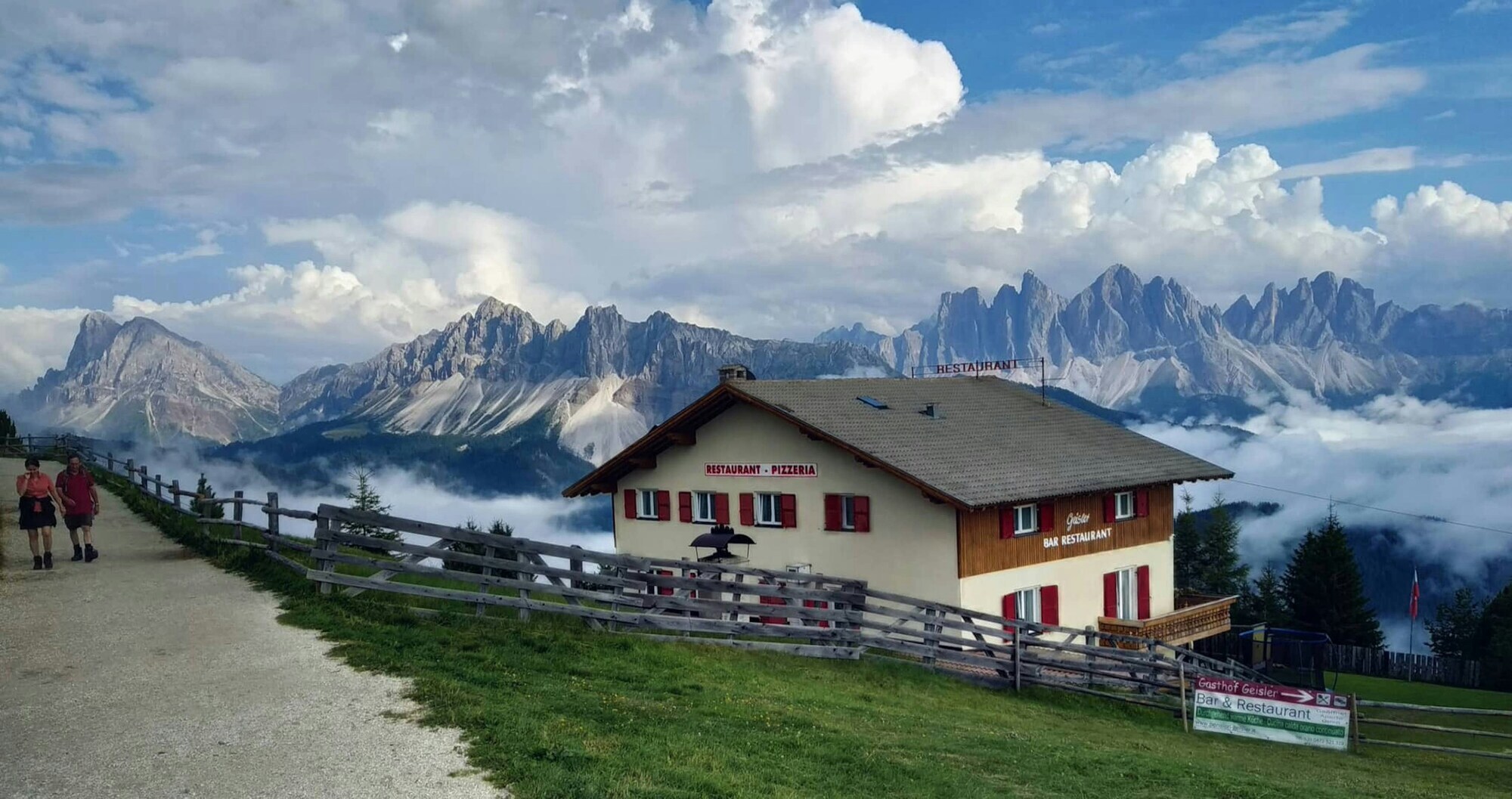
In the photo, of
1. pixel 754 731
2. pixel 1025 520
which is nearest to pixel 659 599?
pixel 754 731

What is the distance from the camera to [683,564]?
22109 mm

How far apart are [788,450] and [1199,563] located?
199 ft

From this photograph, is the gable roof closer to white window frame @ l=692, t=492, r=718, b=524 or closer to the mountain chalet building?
the mountain chalet building

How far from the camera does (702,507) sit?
3778 cm

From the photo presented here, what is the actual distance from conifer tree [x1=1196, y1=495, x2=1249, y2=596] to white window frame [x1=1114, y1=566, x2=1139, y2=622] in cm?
4884

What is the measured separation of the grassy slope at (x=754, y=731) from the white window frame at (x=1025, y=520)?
38.2 ft

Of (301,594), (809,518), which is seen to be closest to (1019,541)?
(809,518)

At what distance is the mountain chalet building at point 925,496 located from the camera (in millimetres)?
32188

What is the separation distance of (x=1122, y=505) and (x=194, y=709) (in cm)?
3149

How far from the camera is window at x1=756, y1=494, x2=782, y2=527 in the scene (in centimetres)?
3553

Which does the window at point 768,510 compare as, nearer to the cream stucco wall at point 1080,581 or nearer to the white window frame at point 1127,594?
the cream stucco wall at point 1080,581

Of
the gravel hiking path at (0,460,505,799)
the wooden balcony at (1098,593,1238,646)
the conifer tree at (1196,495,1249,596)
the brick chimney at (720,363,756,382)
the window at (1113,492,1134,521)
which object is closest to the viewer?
the gravel hiking path at (0,460,505,799)

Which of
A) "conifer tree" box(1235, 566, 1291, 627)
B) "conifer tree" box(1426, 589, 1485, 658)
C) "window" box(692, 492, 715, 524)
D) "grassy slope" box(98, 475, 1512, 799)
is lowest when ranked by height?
"conifer tree" box(1426, 589, 1485, 658)

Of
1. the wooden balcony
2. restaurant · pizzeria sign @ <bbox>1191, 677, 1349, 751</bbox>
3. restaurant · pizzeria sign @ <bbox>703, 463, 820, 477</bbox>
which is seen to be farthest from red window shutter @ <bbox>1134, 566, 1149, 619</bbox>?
restaurant · pizzeria sign @ <bbox>1191, 677, 1349, 751</bbox>
